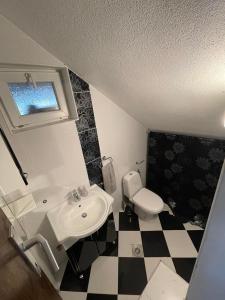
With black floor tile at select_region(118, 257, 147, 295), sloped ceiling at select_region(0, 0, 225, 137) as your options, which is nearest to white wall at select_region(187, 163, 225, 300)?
sloped ceiling at select_region(0, 0, 225, 137)

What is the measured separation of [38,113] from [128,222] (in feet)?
5.90

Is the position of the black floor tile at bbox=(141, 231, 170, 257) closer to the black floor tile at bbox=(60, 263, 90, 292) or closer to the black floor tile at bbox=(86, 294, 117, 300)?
the black floor tile at bbox=(86, 294, 117, 300)

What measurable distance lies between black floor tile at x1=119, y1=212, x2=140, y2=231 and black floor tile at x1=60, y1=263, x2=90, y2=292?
0.66 metres

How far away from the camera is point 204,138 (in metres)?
1.71

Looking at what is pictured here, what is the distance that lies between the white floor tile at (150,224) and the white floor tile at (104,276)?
55cm

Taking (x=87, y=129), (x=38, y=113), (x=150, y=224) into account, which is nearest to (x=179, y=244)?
(x=150, y=224)

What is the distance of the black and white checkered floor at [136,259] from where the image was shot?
58.3 inches

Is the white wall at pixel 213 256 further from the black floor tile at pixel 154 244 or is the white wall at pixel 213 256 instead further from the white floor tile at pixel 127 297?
the black floor tile at pixel 154 244

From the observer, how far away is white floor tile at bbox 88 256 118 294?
149 centimetres

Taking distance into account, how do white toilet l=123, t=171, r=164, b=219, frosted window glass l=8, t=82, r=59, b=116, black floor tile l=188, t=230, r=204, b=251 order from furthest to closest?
1. white toilet l=123, t=171, r=164, b=219
2. black floor tile l=188, t=230, r=204, b=251
3. frosted window glass l=8, t=82, r=59, b=116

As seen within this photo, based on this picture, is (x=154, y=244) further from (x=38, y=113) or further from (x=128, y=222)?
(x=38, y=113)

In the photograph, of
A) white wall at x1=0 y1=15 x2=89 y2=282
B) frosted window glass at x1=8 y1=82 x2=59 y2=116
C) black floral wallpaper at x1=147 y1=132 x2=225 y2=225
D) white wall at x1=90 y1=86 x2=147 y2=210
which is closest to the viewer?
white wall at x1=0 y1=15 x2=89 y2=282

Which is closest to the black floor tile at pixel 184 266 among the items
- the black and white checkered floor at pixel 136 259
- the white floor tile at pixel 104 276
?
the black and white checkered floor at pixel 136 259

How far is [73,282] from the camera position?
1557mm
